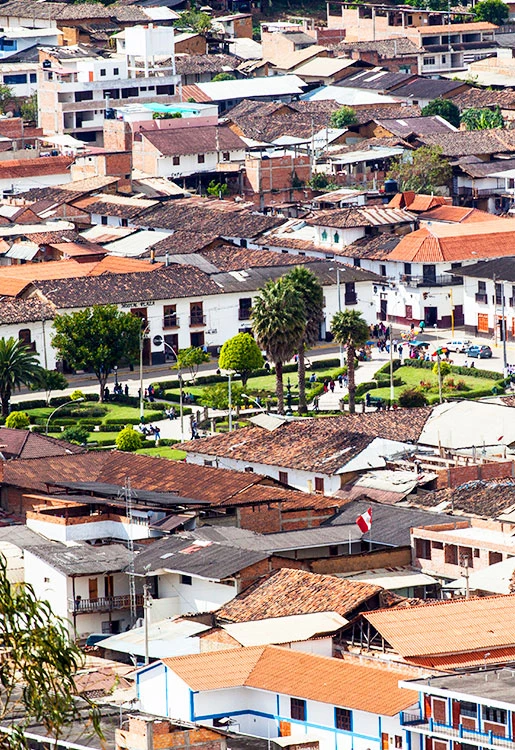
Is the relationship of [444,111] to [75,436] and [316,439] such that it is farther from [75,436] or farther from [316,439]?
[316,439]

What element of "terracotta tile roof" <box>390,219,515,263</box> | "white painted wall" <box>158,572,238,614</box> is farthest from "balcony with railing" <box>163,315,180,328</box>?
"white painted wall" <box>158,572,238,614</box>

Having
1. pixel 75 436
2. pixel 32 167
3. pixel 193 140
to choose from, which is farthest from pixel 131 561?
pixel 193 140

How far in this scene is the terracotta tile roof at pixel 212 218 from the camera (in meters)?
147

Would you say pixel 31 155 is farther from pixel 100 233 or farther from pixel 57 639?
pixel 57 639

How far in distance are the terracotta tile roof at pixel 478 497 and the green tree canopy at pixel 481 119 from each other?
97.0 meters

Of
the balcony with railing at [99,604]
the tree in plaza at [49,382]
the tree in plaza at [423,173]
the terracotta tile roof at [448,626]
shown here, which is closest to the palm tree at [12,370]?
the tree in plaza at [49,382]

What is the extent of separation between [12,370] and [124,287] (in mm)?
14740

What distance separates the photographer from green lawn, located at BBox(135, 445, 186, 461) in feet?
345

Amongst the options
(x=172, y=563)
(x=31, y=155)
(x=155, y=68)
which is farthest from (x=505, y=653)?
(x=155, y=68)

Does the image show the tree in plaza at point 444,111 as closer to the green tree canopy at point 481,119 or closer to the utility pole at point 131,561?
the green tree canopy at point 481,119

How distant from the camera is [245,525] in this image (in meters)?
86.2

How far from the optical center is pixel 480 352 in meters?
125

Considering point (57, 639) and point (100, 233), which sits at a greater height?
point (57, 639)

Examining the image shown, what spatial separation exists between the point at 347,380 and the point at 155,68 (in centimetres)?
8414
